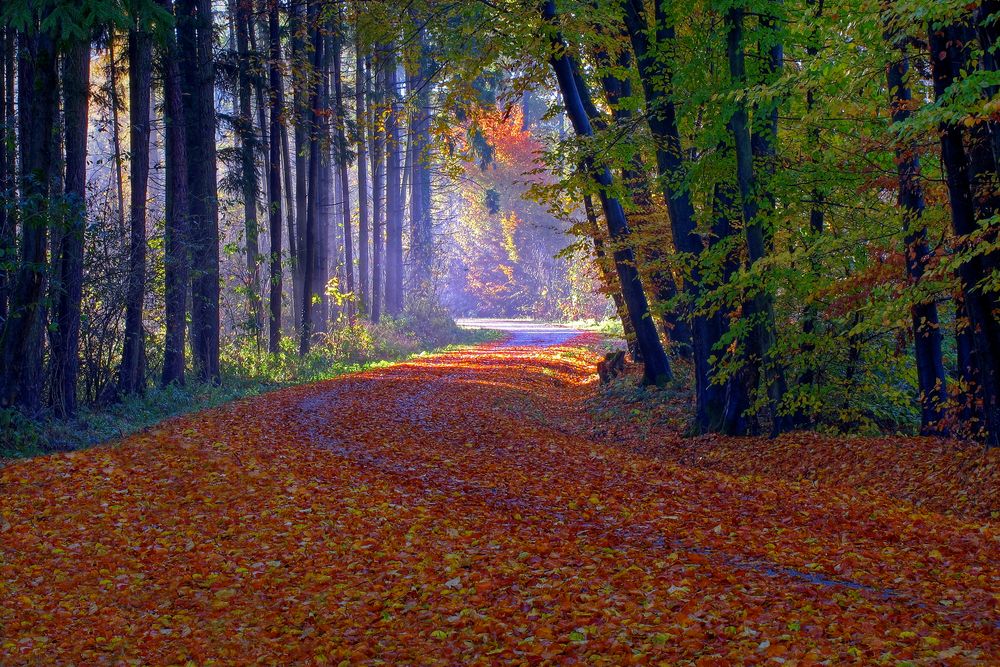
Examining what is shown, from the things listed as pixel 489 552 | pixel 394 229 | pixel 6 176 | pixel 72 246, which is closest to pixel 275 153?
pixel 6 176

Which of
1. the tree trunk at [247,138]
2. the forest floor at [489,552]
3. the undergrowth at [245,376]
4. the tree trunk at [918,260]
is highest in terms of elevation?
the tree trunk at [247,138]

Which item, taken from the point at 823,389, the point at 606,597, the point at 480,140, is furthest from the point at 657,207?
the point at 480,140

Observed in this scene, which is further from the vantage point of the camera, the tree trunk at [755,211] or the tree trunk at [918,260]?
the tree trunk at [755,211]

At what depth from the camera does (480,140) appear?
32.9 metres

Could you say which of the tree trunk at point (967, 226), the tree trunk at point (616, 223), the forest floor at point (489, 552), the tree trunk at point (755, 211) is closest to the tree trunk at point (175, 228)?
the forest floor at point (489, 552)

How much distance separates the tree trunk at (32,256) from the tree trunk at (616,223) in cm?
713

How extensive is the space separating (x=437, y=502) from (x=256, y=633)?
3.17 metres

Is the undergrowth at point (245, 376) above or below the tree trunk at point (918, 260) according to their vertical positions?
below

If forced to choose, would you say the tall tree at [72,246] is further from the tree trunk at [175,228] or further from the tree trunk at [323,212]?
the tree trunk at [323,212]

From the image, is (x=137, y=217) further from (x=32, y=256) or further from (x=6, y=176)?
(x=32, y=256)

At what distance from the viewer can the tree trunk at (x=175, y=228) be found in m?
15.0

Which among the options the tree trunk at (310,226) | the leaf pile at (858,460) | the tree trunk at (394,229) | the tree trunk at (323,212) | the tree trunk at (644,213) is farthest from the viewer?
the tree trunk at (394,229)

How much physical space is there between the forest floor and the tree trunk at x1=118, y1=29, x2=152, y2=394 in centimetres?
299

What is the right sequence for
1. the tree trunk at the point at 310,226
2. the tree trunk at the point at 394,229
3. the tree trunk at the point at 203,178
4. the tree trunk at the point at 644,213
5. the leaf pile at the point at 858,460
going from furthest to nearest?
1. the tree trunk at the point at 394,229
2. the tree trunk at the point at 310,226
3. the tree trunk at the point at 203,178
4. the tree trunk at the point at 644,213
5. the leaf pile at the point at 858,460
